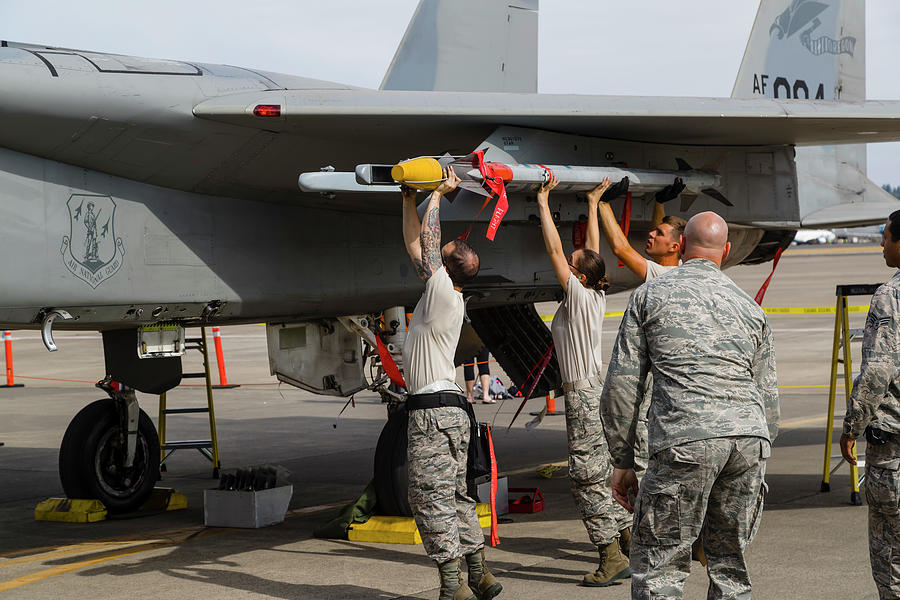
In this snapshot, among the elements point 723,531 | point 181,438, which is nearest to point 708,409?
point 723,531

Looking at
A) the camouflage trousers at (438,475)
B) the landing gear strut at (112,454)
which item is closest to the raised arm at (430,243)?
the camouflage trousers at (438,475)

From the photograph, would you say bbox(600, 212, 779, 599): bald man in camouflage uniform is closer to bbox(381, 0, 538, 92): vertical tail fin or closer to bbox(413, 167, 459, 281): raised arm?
bbox(413, 167, 459, 281): raised arm

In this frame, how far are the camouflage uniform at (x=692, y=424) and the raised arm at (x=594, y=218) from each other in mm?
2114

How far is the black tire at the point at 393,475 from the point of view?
7.36m

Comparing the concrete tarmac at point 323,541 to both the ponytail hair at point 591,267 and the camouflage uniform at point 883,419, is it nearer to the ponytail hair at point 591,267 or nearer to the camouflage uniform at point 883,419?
the camouflage uniform at point 883,419

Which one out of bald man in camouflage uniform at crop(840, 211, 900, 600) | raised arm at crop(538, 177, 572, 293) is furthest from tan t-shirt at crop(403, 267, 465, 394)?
bald man in camouflage uniform at crop(840, 211, 900, 600)

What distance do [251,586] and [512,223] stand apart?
9.74 ft

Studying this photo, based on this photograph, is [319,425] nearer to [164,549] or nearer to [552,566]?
[164,549]

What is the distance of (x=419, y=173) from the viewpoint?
18.7ft

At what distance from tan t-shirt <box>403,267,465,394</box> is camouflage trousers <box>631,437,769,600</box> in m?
1.56

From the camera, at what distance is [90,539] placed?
25.3ft

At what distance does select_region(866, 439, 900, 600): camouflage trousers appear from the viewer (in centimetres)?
468

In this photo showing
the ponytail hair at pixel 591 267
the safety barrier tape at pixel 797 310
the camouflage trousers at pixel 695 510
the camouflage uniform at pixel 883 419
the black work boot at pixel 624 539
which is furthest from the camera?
the safety barrier tape at pixel 797 310

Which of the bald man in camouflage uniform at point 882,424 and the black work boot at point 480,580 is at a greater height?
the bald man in camouflage uniform at point 882,424
